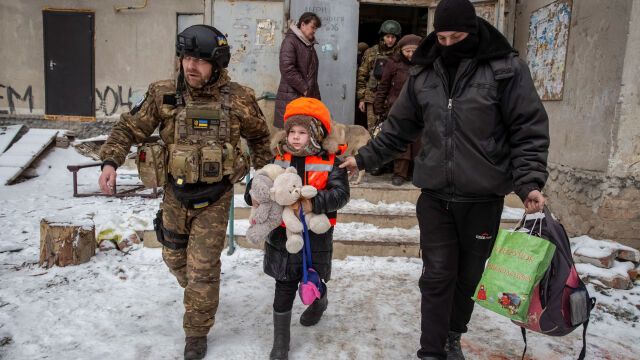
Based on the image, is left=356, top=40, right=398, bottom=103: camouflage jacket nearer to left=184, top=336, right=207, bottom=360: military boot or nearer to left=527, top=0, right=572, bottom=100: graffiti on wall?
left=527, top=0, right=572, bottom=100: graffiti on wall

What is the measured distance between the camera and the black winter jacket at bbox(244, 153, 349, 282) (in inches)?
102

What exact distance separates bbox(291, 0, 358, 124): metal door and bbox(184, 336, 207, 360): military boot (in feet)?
15.5

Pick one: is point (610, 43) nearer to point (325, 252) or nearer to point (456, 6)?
point (456, 6)

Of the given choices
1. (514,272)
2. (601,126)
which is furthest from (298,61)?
(514,272)

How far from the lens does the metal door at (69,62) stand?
8.82 m

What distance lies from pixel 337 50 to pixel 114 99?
5075 millimetres

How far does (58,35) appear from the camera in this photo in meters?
8.85

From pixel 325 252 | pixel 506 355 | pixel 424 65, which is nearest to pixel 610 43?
pixel 424 65

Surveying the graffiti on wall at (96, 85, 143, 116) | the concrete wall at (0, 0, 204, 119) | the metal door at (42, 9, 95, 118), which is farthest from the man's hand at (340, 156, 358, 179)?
the metal door at (42, 9, 95, 118)

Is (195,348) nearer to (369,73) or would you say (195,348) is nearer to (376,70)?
(376,70)

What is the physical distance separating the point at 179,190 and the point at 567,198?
173 inches

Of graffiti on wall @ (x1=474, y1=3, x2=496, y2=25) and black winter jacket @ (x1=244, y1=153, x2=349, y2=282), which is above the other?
graffiti on wall @ (x1=474, y1=3, x2=496, y2=25)

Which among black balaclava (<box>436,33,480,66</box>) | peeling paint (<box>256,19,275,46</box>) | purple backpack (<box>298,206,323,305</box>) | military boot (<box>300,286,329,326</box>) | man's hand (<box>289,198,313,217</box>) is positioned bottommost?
military boot (<box>300,286,329,326</box>)

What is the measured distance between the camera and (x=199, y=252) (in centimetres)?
274
